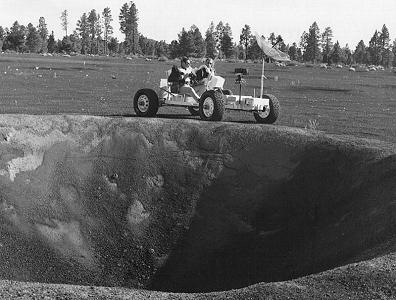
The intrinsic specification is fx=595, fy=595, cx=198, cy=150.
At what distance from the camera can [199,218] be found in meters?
17.5

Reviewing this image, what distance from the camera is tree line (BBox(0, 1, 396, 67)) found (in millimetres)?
144125

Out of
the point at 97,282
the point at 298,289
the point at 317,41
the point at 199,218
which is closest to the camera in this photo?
the point at 298,289

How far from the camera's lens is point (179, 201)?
1794 cm

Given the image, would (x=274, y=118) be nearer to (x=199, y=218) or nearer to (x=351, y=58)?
(x=199, y=218)

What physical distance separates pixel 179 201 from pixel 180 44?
115917 millimetres

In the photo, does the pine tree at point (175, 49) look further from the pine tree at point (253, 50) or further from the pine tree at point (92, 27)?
the pine tree at point (92, 27)

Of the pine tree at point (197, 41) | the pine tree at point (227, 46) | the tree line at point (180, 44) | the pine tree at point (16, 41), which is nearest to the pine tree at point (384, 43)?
the tree line at point (180, 44)

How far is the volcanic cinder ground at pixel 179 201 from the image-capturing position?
15148 mm

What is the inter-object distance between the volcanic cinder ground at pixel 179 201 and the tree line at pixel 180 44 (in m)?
105

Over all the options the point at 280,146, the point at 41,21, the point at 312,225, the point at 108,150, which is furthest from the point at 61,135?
the point at 41,21

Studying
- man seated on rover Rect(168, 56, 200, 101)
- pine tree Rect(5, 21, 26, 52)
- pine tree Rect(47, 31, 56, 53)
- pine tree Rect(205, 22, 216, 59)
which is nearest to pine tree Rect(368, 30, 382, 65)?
pine tree Rect(205, 22, 216, 59)

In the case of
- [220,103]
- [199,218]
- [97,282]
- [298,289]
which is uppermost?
[220,103]

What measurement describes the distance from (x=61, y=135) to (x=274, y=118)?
755cm

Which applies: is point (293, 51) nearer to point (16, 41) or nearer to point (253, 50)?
point (253, 50)
